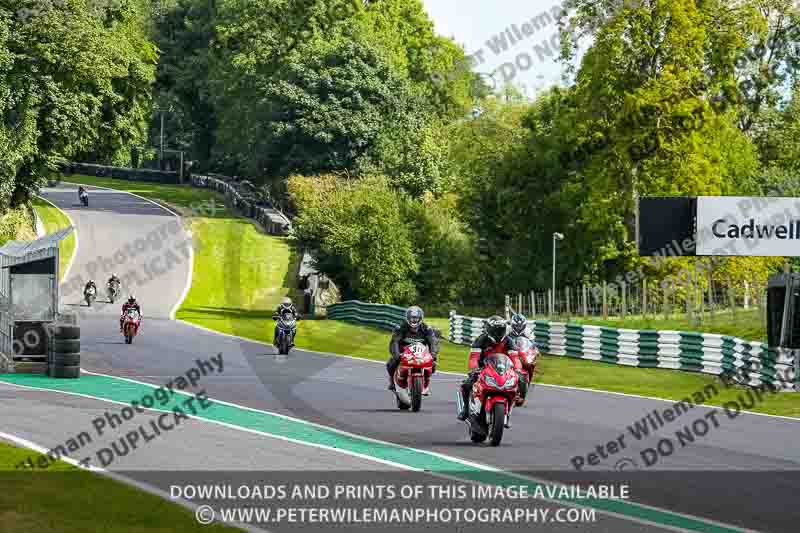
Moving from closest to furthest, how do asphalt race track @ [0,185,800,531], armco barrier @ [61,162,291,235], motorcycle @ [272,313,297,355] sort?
asphalt race track @ [0,185,800,531], motorcycle @ [272,313,297,355], armco barrier @ [61,162,291,235]

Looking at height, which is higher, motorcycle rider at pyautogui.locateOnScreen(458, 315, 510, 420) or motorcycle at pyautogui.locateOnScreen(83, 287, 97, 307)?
motorcycle rider at pyautogui.locateOnScreen(458, 315, 510, 420)

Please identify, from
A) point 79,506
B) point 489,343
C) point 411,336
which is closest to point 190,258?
point 411,336

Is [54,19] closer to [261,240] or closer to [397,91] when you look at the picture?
[261,240]

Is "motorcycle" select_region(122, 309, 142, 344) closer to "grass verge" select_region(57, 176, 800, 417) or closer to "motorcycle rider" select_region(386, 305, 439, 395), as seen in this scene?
"grass verge" select_region(57, 176, 800, 417)

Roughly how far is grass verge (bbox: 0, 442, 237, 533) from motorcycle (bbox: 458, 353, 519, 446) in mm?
4892

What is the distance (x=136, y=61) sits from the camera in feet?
210

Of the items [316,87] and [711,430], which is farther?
[316,87]

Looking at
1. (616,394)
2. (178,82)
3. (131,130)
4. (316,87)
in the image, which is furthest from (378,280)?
(178,82)

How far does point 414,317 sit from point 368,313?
3308cm

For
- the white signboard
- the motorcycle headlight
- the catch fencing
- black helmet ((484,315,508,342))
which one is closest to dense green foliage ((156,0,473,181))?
the catch fencing

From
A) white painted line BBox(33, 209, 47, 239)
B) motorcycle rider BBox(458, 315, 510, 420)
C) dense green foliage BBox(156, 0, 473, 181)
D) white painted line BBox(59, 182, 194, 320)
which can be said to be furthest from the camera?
dense green foliage BBox(156, 0, 473, 181)

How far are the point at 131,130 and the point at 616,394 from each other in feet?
138

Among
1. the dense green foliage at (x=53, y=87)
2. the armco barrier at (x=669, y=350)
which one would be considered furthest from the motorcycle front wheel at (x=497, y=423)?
the dense green foliage at (x=53, y=87)

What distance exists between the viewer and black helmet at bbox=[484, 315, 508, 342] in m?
16.8
